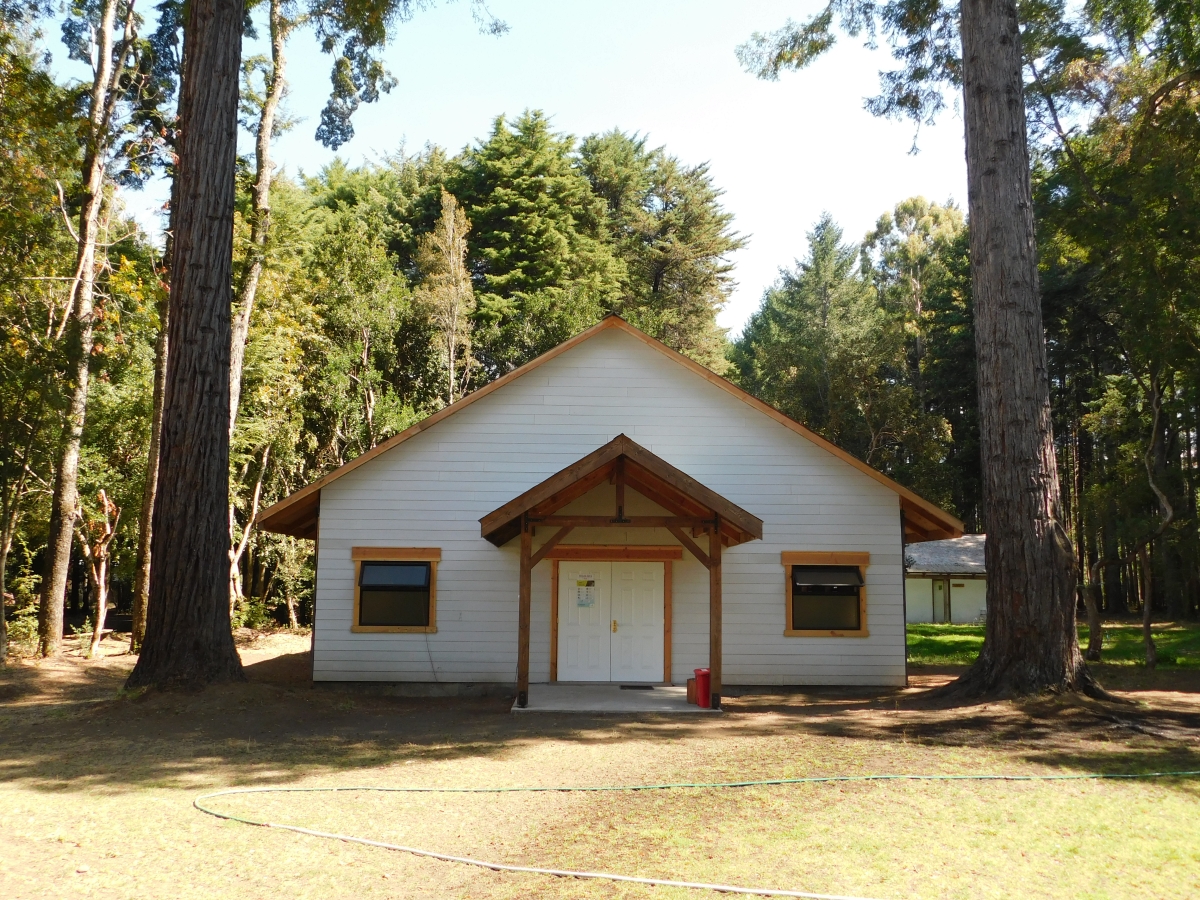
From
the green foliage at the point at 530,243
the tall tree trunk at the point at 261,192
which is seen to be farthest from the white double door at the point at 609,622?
the green foliage at the point at 530,243

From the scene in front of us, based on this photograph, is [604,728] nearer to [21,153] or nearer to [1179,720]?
[1179,720]

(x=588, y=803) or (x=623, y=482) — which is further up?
(x=623, y=482)

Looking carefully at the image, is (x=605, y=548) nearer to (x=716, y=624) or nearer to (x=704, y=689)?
(x=716, y=624)

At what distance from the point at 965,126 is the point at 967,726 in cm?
746

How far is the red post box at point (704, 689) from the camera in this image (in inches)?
462

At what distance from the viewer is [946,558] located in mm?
36031

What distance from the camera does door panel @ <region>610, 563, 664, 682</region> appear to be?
13.6 m

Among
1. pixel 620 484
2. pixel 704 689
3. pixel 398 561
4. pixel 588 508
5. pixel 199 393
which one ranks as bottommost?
pixel 704 689

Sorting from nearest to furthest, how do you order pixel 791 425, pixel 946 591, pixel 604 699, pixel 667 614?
pixel 604 699, pixel 667 614, pixel 791 425, pixel 946 591

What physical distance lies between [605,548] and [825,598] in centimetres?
338

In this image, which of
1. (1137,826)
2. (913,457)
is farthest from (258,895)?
(913,457)

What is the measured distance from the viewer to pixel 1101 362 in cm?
3409

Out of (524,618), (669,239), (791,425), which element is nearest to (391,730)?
(524,618)

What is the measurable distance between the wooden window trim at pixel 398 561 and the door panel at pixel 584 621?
1.84 m
